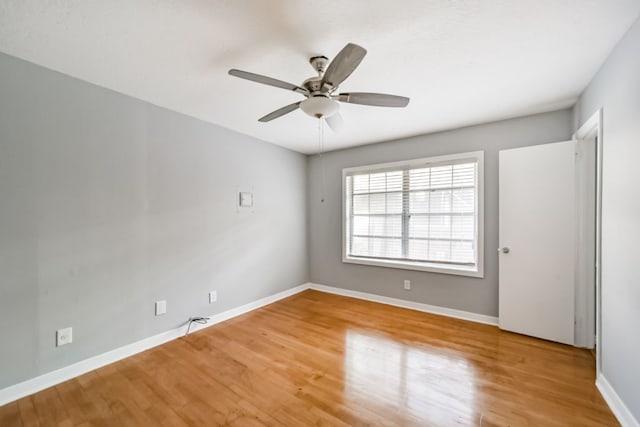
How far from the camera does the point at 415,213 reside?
12.4ft

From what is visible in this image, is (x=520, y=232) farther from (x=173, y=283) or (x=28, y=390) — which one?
(x=28, y=390)

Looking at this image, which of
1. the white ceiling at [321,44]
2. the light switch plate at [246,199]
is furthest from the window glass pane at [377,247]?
the white ceiling at [321,44]

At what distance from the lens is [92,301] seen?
2.28m

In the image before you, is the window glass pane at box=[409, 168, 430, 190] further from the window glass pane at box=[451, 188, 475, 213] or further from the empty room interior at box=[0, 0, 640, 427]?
the window glass pane at box=[451, 188, 475, 213]

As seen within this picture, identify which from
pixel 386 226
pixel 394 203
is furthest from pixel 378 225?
pixel 394 203

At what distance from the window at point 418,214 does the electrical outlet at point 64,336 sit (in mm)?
3335

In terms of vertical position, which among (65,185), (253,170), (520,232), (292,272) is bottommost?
(292,272)

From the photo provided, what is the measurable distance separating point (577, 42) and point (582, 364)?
2.61 m

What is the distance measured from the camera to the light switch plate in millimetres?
3617

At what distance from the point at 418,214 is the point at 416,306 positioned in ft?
4.28

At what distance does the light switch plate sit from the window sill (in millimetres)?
1833

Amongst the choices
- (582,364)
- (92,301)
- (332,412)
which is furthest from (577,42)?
(92,301)

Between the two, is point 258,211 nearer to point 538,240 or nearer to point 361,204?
point 361,204

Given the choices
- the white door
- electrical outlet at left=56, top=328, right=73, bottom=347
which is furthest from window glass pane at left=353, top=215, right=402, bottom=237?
electrical outlet at left=56, top=328, right=73, bottom=347
